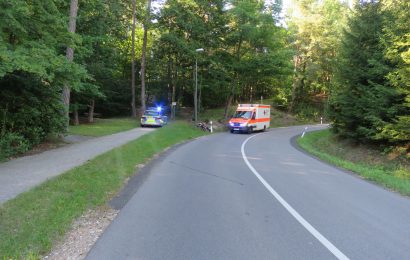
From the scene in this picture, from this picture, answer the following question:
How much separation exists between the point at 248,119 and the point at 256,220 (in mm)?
28009

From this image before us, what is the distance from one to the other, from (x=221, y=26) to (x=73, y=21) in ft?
80.4

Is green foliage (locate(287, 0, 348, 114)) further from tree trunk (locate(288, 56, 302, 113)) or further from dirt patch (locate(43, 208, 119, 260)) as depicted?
dirt patch (locate(43, 208, 119, 260))

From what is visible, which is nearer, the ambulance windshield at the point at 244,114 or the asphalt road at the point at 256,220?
the asphalt road at the point at 256,220

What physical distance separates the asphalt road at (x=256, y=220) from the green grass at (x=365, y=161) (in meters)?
1.14

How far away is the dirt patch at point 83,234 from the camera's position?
482cm

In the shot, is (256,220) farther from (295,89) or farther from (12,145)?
(295,89)

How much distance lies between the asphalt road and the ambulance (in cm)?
2268

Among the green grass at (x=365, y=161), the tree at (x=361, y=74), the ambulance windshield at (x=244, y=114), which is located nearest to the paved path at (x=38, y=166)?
the green grass at (x=365, y=161)

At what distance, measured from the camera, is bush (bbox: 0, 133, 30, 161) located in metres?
11.9

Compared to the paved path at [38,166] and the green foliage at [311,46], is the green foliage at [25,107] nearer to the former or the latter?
the paved path at [38,166]

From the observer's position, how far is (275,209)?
705 cm

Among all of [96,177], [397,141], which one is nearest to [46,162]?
[96,177]

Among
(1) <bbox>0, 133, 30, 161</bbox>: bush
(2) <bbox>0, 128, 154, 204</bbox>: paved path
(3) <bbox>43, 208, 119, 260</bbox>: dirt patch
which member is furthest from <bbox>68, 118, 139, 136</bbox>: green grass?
(3) <bbox>43, 208, 119, 260</bbox>: dirt patch

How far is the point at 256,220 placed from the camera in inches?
247
